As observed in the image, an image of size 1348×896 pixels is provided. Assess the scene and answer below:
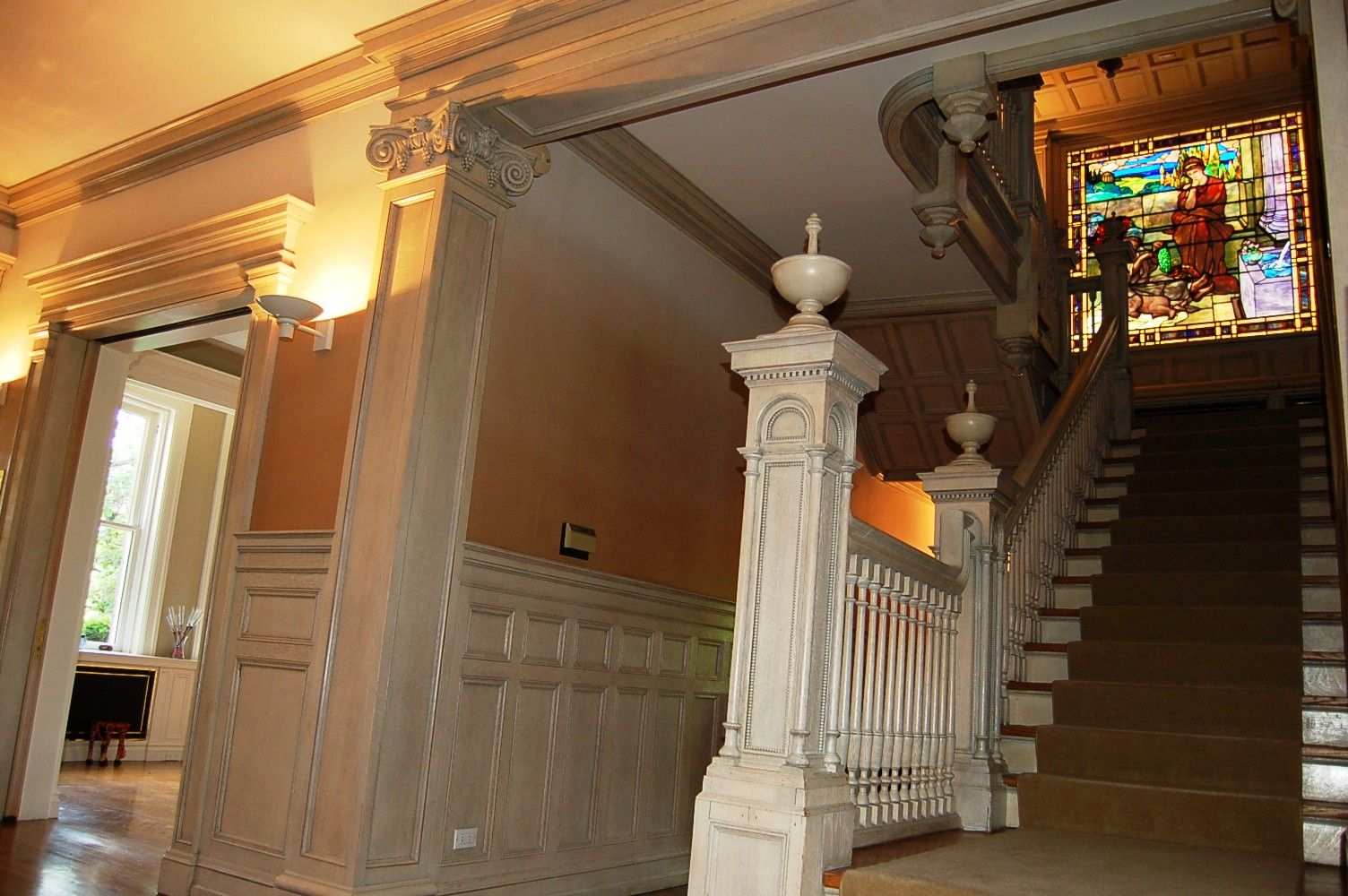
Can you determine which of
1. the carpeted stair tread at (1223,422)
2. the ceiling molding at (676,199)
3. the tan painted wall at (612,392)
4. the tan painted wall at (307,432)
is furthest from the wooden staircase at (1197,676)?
the tan painted wall at (307,432)

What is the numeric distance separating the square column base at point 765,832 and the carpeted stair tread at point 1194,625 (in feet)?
8.08

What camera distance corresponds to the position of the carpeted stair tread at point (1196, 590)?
4504mm

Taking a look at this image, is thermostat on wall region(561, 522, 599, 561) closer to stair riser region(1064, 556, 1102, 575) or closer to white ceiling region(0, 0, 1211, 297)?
white ceiling region(0, 0, 1211, 297)

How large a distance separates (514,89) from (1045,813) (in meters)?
3.37

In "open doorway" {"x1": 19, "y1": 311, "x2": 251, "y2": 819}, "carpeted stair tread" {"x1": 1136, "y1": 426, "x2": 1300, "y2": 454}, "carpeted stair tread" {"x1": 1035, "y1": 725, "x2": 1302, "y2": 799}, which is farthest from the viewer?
"open doorway" {"x1": 19, "y1": 311, "x2": 251, "y2": 819}

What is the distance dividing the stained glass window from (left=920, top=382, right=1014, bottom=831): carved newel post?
5.19m

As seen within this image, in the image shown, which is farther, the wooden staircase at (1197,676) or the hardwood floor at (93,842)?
the hardwood floor at (93,842)

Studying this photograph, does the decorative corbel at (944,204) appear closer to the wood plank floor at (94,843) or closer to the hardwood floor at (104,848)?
the hardwood floor at (104,848)

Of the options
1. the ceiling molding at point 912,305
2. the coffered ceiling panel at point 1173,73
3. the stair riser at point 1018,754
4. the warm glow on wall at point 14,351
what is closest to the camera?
the stair riser at point 1018,754

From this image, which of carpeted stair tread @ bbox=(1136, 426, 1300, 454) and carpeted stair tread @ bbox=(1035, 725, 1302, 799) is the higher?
carpeted stair tread @ bbox=(1136, 426, 1300, 454)

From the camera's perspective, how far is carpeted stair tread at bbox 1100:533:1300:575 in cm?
480

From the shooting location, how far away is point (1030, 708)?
416 centimetres

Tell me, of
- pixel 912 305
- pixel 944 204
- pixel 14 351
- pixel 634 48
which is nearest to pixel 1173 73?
pixel 912 305

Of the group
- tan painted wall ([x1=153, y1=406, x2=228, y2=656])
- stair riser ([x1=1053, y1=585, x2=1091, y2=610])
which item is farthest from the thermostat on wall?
tan painted wall ([x1=153, y1=406, x2=228, y2=656])
